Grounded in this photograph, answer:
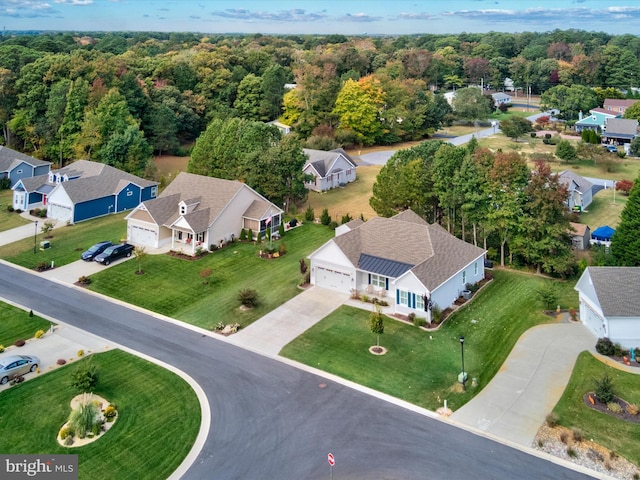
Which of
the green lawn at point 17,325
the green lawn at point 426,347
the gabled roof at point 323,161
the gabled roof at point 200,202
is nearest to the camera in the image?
the green lawn at point 426,347

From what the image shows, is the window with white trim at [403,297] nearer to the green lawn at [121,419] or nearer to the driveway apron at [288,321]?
the driveway apron at [288,321]

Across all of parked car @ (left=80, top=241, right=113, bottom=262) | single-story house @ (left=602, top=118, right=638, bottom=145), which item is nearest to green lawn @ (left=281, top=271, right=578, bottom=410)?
parked car @ (left=80, top=241, right=113, bottom=262)

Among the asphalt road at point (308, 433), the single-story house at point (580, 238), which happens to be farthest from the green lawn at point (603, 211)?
the asphalt road at point (308, 433)

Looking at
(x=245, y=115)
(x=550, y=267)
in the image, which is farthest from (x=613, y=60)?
(x=550, y=267)

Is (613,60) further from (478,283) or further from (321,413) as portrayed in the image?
(321,413)

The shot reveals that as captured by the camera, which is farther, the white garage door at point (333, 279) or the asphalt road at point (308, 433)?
the white garage door at point (333, 279)

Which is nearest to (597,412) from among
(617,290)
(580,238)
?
(617,290)
